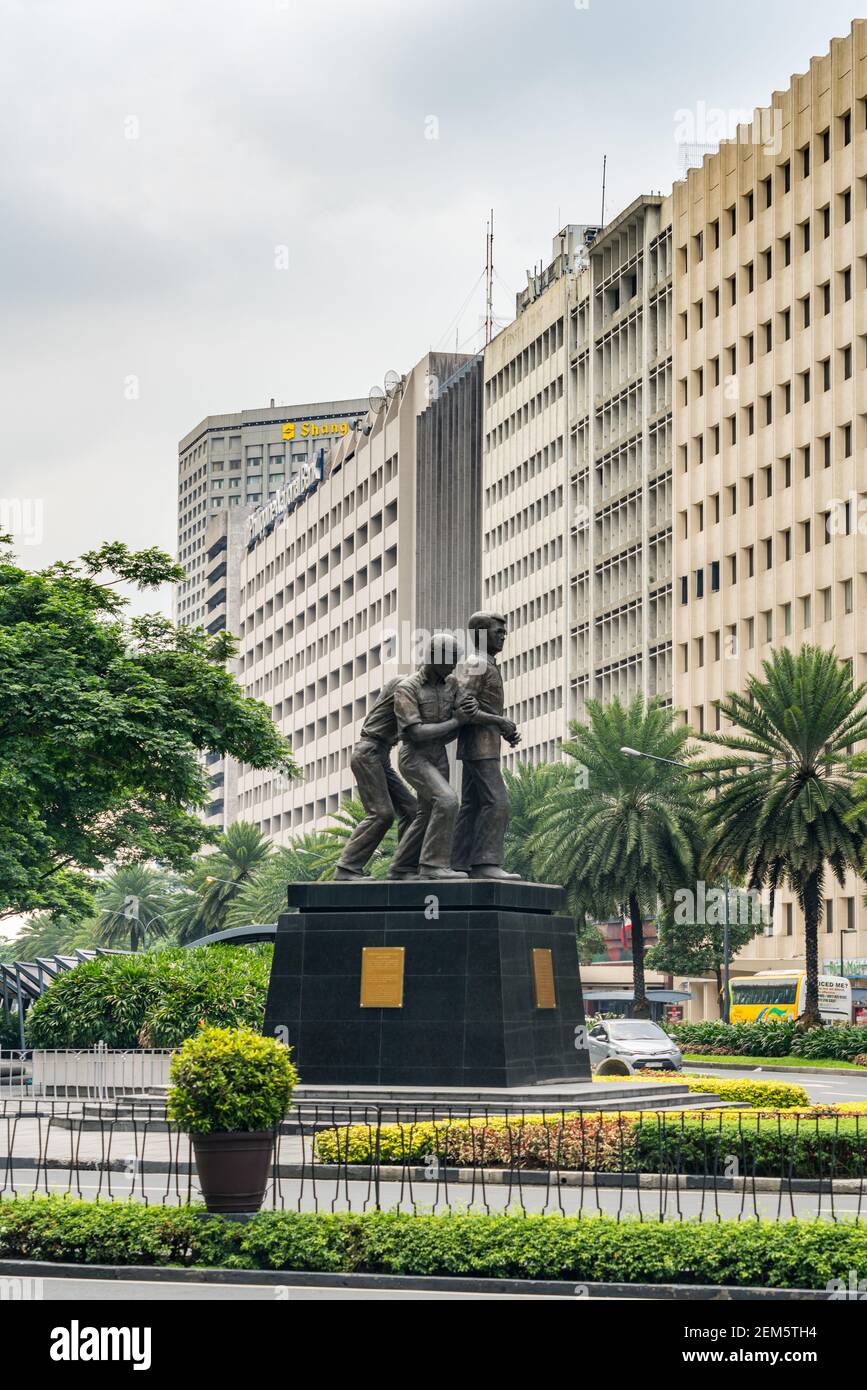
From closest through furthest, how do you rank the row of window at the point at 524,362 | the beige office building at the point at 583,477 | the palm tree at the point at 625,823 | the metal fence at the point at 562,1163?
the metal fence at the point at 562,1163
the palm tree at the point at 625,823
the beige office building at the point at 583,477
the row of window at the point at 524,362

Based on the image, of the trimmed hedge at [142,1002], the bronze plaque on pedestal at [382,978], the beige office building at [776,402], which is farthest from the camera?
the beige office building at [776,402]

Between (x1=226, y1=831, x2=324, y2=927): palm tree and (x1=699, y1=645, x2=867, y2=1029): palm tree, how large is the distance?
4764 cm

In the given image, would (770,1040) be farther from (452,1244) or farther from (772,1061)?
(452,1244)

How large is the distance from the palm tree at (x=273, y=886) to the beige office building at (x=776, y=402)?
76.6 feet

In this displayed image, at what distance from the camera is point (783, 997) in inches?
2714

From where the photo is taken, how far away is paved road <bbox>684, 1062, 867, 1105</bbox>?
3718 centimetres

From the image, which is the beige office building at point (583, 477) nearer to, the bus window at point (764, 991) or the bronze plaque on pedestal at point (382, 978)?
the bus window at point (764, 991)

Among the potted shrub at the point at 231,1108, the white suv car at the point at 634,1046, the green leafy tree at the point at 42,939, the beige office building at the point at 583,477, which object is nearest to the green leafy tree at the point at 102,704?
the white suv car at the point at 634,1046

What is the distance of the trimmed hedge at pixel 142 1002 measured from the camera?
35281mm

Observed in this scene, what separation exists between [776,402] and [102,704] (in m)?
48.6

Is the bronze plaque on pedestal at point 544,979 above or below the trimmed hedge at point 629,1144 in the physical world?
above

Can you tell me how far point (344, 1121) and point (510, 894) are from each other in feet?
12.9

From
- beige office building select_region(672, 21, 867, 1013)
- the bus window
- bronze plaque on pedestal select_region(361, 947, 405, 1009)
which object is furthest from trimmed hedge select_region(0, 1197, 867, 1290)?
beige office building select_region(672, 21, 867, 1013)

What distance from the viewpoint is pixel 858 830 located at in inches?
2003
